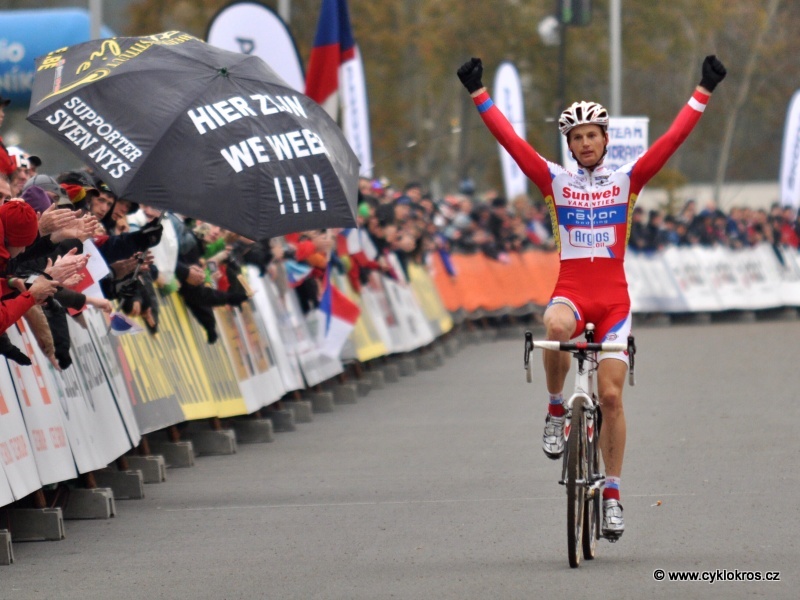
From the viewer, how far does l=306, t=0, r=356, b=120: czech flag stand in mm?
21172

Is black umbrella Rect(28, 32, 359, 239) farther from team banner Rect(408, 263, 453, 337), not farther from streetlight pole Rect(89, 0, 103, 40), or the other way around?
team banner Rect(408, 263, 453, 337)

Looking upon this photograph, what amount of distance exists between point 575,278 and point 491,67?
4935 centimetres

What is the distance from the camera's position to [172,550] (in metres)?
9.65

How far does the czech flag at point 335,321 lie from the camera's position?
1823cm

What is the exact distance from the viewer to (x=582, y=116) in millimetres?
9406

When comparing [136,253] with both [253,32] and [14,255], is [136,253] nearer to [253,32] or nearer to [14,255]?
[14,255]

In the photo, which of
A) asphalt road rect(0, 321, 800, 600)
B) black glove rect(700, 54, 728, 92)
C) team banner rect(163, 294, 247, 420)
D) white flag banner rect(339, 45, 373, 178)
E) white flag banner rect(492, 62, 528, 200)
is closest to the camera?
asphalt road rect(0, 321, 800, 600)

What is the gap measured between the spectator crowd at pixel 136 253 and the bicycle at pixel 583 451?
255 cm

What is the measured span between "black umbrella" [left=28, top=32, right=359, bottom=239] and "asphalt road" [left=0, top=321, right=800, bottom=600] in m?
1.83

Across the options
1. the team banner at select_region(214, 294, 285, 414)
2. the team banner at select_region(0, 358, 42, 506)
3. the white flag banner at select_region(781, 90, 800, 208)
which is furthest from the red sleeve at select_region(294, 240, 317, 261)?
the white flag banner at select_region(781, 90, 800, 208)

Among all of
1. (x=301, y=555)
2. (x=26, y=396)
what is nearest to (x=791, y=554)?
(x=301, y=555)

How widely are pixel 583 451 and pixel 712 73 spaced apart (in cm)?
214

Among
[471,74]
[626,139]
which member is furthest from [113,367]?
[626,139]

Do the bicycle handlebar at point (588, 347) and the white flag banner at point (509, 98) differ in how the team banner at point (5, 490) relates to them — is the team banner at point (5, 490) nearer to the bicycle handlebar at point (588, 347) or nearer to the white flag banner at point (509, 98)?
the bicycle handlebar at point (588, 347)
